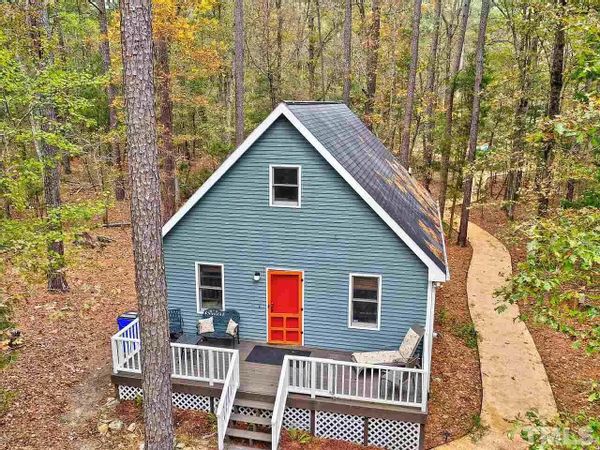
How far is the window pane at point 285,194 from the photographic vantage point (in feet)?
37.2

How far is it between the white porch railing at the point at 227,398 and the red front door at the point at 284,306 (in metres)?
2.02

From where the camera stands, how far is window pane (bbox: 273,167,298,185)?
441 inches

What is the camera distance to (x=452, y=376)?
40.8ft

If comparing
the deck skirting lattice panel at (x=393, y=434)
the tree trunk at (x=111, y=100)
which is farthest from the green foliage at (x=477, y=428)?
the tree trunk at (x=111, y=100)

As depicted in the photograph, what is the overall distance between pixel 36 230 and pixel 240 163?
15.1 feet

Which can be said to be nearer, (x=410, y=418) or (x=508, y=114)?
(x=410, y=418)

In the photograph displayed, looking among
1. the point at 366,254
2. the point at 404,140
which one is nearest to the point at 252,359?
the point at 366,254

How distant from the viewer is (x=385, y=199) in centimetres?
1148

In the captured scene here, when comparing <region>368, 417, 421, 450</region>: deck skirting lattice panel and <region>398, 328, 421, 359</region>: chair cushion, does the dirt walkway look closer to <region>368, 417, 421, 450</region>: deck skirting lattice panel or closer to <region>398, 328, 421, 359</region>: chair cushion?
<region>368, 417, 421, 450</region>: deck skirting lattice panel

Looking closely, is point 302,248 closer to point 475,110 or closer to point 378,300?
point 378,300

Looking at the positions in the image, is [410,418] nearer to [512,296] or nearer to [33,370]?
[512,296]

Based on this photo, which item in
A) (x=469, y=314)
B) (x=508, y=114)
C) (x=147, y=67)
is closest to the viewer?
(x=147, y=67)

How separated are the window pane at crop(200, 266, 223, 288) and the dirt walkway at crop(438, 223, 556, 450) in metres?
6.48

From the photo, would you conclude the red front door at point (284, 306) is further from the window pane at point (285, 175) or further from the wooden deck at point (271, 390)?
the window pane at point (285, 175)
